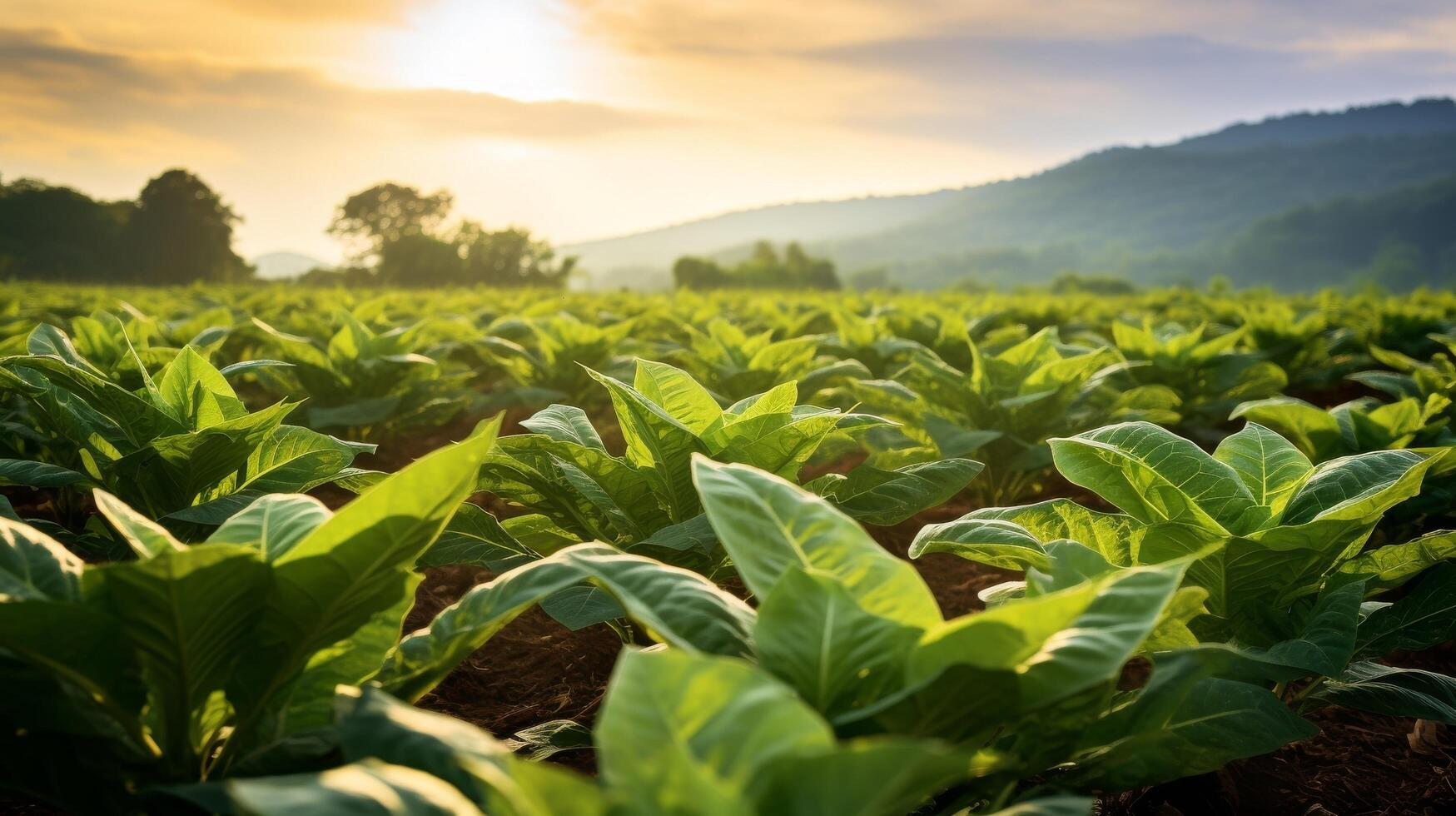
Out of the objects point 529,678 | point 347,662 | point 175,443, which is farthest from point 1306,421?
point 175,443

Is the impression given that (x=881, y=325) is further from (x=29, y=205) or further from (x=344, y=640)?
(x=29, y=205)

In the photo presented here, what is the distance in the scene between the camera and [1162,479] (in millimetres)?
1632

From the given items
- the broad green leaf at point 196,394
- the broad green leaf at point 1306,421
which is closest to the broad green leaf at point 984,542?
the broad green leaf at point 1306,421

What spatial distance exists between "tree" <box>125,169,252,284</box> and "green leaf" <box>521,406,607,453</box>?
2195 inches

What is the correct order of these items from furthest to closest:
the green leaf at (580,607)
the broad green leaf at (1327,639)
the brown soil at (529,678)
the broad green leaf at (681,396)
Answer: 1. the brown soil at (529,678)
2. the broad green leaf at (681,396)
3. the green leaf at (580,607)
4. the broad green leaf at (1327,639)

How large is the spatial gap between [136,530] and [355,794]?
2.28 ft

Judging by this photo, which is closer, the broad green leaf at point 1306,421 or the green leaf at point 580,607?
the green leaf at point 580,607

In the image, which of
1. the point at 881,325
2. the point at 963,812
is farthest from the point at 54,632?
the point at 881,325

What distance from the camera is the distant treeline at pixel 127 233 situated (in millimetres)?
47125

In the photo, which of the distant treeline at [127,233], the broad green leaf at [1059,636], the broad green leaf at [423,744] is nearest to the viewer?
the broad green leaf at [423,744]

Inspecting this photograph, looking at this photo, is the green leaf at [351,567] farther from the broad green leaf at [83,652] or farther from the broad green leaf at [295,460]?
the broad green leaf at [295,460]

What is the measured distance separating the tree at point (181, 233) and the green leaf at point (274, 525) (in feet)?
185

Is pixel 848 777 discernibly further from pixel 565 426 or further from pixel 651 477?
pixel 565 426

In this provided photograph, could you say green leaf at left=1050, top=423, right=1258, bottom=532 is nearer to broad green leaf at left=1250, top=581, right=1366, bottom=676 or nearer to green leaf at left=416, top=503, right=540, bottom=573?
broad green leaf at left=1250, top=581, right=1366, bottom=676
